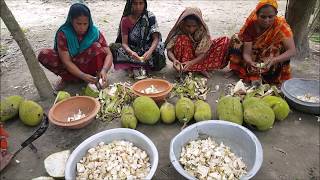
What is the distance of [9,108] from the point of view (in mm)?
2752

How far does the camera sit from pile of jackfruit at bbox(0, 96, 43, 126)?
2.70 meters

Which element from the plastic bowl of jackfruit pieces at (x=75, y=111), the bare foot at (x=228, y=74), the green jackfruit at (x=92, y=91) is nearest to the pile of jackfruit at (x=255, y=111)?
the bare foot at (x=228, y=74)

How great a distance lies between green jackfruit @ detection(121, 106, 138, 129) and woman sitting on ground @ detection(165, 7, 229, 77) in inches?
38.2

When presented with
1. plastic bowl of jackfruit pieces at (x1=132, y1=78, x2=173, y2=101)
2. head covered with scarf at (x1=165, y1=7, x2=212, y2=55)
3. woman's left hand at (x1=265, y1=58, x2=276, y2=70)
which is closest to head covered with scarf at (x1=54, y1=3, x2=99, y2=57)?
plastic bowl of jackfruit pieces at (x1=132, y1=78, x2=173, y2=101)

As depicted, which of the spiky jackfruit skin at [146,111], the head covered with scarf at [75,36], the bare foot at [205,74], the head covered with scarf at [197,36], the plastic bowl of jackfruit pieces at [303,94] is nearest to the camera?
the spiky jackfruit skin at [146,111]

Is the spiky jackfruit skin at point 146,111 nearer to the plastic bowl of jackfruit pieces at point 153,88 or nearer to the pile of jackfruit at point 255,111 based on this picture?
the plastic bowl of jackfruit pieces at point 153,88

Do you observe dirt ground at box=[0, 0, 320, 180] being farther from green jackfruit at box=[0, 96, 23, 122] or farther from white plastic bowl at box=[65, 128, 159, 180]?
white plastic bowl at box=[65, 128, 159, 180]

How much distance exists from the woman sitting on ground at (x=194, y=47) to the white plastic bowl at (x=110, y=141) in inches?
52.4

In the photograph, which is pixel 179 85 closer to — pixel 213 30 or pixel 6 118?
pixel 6 118

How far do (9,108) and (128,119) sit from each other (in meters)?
1.11

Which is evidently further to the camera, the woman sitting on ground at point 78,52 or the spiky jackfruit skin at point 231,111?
the woman sitting on ground at point 78,52

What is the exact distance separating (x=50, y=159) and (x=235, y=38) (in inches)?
94.2

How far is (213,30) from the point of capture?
5.32m

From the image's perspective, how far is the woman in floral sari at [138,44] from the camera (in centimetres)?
351
